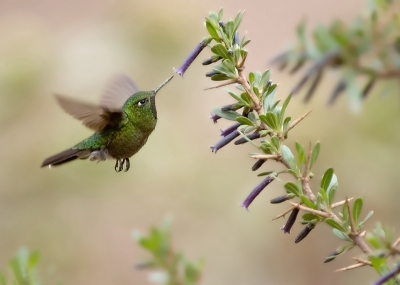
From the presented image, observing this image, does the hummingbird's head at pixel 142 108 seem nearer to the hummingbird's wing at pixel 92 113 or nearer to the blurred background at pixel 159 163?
the hummingbird's wing at pixel 92 113

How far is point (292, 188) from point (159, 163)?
4.33 metres

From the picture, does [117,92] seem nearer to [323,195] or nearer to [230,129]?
[230,129]

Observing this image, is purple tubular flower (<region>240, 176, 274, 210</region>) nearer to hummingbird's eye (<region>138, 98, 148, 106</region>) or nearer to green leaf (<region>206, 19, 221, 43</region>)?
green leaf (<region>206, 19, 221, 43</region>)

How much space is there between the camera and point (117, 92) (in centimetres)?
322

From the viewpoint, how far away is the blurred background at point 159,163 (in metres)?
5.17

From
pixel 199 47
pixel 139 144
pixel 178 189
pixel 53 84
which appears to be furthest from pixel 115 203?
pixel 199 47

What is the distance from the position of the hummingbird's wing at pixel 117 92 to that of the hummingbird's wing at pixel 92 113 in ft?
0.14


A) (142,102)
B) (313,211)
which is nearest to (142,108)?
(142,102)

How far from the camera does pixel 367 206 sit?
489 centimetres

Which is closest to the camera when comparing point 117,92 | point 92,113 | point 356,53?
point 356,53

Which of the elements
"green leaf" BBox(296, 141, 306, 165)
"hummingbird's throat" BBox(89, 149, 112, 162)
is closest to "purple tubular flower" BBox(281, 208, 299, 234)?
"green leaf" BBox(296, 141, 306, 165)

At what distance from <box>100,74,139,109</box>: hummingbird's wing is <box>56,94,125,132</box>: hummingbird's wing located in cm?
4

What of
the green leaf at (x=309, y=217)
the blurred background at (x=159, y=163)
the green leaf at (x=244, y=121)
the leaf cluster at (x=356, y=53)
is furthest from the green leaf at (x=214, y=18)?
the blurred background at (x=159, y=163)

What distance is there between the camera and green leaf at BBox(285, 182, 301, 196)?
1412mm
